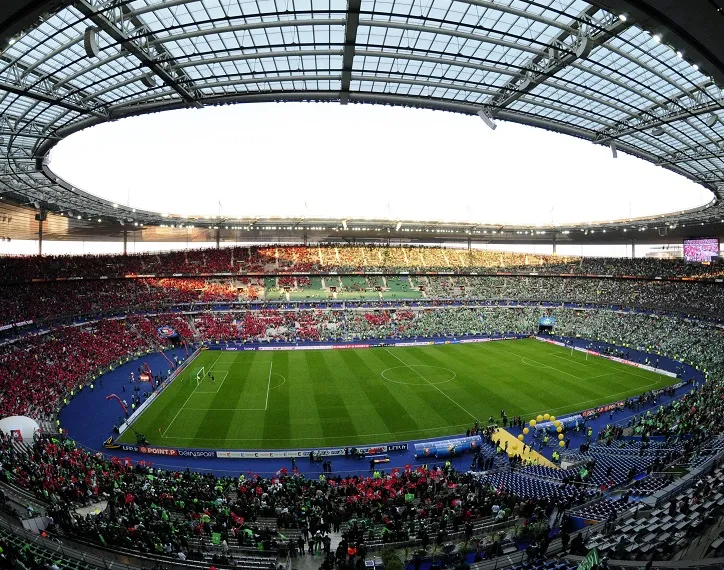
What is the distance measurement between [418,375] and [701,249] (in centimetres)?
4080

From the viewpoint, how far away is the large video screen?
51.7 meters

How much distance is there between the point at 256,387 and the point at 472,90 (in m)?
26.4

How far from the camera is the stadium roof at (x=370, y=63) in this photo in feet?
45.7

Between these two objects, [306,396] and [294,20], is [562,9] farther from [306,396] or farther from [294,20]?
[306,396]

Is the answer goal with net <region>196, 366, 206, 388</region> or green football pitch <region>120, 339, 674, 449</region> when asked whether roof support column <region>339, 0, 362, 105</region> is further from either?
goal with net <region>196, 366, 206, 388</region>

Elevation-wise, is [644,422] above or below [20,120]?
below

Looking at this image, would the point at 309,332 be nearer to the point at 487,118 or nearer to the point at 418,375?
the point at 418,375

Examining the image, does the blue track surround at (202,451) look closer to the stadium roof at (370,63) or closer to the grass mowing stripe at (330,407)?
the grass mowing stripe at (330,407)

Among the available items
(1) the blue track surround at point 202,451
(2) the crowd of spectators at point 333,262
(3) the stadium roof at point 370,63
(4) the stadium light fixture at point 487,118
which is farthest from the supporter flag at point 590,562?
(2) the crowd of spectators at point 333,262

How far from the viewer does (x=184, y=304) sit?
56.8 meters

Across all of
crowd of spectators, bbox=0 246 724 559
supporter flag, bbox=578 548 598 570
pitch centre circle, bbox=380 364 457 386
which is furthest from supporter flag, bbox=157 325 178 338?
supporter flag, bbox=578 548 598 570

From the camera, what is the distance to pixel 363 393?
33.7 metres

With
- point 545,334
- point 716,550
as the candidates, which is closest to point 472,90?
point 716,550

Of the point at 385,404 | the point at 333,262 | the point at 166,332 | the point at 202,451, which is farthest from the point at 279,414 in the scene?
the point at 333,262
